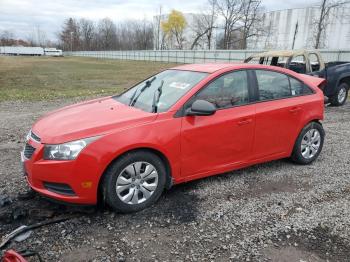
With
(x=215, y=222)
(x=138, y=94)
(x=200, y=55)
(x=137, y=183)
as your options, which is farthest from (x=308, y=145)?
(x=200, y=55)

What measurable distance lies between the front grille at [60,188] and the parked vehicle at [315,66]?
25.6 feet

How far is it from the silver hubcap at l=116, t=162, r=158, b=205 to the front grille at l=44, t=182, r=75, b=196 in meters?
0.49

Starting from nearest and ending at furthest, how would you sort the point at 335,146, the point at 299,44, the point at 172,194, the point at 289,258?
the point at 289,258 < the point at 172,194 < the point at 335,146 < the point at 299,44

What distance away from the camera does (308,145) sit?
18.1ft

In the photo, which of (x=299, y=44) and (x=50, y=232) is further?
(x=299, y=44)

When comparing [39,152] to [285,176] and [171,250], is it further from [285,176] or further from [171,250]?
[285,176]

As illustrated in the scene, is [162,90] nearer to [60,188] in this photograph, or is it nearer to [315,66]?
[60,188]

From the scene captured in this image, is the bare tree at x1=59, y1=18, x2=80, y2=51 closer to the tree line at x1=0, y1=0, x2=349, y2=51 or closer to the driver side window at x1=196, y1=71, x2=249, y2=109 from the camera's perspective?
the tree line at x1=0, y1=0, x2=349, y2=51

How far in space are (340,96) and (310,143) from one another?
681 cm

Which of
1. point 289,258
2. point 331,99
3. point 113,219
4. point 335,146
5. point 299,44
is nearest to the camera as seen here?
point 289,258

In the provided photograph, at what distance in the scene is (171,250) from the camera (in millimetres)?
3279

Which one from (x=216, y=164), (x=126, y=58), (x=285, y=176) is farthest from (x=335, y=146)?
(x=126, y=58)

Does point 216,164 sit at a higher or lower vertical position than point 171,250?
higher

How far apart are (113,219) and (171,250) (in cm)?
82
